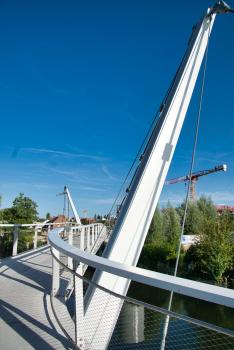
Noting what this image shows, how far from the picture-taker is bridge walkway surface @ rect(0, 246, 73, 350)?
6.26ft

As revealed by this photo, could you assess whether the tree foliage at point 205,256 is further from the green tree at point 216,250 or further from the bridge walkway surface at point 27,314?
the bridge walkway surface at point 27,314

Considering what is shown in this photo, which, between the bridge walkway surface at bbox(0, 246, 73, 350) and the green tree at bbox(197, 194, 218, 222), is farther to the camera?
the green tree at bbox(197, 194, 218, 222)

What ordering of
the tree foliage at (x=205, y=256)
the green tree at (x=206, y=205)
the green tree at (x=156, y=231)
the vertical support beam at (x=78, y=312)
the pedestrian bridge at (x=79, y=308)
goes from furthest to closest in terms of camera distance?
the green tree at (x=206, y=205) → the green tree at (x=156, y=231) → the tree foliage at (x=205, y=256) → the vertical support beam at (x=78, y=312) → the pedestrian bridge at (x=79, y=308)

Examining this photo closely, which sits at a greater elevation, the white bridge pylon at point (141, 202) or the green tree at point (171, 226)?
the white bridge pylon at point (141, 202)

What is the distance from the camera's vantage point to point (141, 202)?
2906 mm

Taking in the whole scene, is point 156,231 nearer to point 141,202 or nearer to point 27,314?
point 141,202

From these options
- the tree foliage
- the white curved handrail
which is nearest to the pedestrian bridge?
the white curved handrail

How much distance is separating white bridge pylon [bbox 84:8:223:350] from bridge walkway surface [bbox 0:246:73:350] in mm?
471

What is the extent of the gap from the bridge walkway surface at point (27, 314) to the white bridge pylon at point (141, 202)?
471mm

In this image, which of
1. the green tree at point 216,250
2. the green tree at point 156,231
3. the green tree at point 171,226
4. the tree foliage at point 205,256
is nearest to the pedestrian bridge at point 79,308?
the green tree at point 216,250

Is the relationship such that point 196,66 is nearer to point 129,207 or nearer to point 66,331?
point 129,207

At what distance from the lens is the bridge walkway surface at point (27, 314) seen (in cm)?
191

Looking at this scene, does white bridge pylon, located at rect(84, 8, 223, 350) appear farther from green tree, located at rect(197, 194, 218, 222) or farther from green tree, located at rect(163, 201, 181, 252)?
green tree, located at rect(197, 194, 218, 222)

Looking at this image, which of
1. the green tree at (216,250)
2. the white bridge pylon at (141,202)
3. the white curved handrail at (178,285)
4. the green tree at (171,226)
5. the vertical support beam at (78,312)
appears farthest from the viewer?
the green tree at (171,226)
